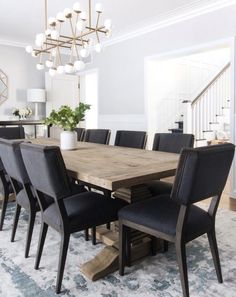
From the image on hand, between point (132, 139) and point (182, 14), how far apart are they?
208 centimetres

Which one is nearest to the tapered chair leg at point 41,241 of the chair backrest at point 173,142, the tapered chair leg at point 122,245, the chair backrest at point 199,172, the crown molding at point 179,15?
the tapered chair leg at point 122,245

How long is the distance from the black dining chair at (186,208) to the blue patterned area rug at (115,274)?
0.40 feet

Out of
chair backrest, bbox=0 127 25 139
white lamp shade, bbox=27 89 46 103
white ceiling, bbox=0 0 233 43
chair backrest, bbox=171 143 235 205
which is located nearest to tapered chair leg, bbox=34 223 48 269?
chair backrest, bbox=171 143 235 205

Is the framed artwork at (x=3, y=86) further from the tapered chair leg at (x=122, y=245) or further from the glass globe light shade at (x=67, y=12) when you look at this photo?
the tapered chair leg at (x=122, y=245)

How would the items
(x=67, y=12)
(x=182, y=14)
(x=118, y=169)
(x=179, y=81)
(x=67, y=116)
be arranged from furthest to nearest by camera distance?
1. (x=179, y=81)
2. (x=182, y=14)
3. (x=67, y=116)
4. (x=67, y=12)
5. (x=118, y=169)

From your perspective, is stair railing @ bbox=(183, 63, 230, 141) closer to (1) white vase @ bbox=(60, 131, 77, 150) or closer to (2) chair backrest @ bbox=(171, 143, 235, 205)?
(1) white vase @ bbox=(60, 131, 77, 150)

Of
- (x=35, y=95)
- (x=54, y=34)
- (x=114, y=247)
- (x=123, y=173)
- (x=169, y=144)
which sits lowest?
(x=114, y=247)

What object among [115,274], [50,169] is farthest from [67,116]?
[115,274]

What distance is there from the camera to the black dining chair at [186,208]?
1489 mm

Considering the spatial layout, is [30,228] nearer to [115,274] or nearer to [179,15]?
[115,274]

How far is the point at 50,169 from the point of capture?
5.51 feet

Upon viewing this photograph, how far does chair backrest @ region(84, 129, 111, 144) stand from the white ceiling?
5.65ft

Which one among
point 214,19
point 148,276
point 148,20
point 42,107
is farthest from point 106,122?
point 148,276

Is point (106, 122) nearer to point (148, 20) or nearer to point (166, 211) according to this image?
point (148, 20)
